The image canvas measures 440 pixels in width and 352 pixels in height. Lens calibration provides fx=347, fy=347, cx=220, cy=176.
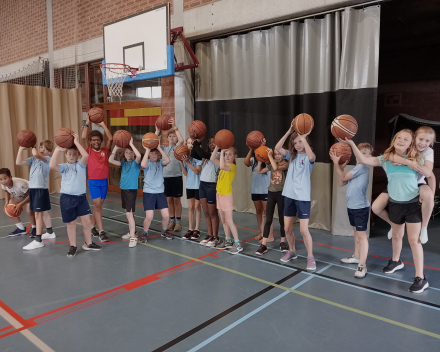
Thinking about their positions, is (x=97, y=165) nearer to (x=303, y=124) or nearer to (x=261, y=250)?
(x=261, y=250)

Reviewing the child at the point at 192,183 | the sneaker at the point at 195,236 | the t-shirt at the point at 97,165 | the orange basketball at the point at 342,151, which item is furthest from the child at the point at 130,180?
the orange basketball at the point at 342,151

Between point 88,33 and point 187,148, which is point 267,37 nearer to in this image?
point 187,148

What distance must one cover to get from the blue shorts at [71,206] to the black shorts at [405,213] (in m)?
3.40

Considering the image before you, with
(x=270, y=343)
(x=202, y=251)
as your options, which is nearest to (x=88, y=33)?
(x=202, y=251)

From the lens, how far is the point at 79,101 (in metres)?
9.05

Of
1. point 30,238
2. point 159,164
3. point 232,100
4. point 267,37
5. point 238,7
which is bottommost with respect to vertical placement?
point 30,238

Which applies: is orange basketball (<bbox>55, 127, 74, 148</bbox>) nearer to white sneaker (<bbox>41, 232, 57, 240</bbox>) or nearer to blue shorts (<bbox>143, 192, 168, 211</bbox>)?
blue shorts (<bbox>143, 192, 168, 211</bbox>)

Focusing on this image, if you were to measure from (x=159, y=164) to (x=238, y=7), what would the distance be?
312 centimetres

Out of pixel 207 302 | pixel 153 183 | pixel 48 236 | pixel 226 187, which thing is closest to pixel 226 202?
pixel 226 187

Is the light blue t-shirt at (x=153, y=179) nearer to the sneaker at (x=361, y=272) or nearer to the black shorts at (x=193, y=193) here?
the black shorts at (x=193, y=193)

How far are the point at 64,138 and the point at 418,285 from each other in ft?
12.9

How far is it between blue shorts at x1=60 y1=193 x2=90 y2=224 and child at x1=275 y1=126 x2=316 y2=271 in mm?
2397

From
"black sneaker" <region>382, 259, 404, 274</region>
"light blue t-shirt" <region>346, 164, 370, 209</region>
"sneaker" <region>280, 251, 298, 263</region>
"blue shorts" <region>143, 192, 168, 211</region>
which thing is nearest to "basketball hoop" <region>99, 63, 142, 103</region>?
"blue shorts" <region>143, 192, 168, 211</region>

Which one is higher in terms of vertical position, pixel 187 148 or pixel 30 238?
pixel 187 148
